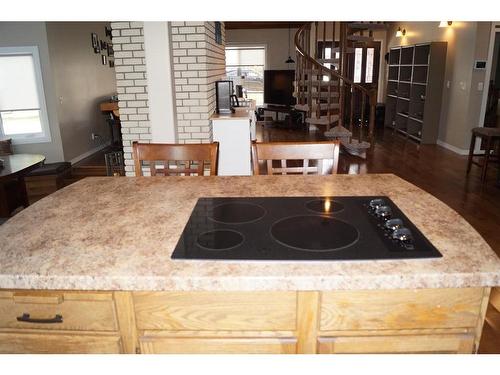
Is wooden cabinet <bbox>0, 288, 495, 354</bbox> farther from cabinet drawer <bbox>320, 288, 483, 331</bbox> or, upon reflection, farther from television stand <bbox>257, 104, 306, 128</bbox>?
television stand <bbox>257, 104, 306, 128</bbox>

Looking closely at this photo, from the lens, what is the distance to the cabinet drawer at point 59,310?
39.2 inches

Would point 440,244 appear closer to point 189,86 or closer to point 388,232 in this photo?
point 388,232

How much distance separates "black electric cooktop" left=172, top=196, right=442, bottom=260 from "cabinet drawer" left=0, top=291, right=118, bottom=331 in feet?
0.76

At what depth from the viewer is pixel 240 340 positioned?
101cm

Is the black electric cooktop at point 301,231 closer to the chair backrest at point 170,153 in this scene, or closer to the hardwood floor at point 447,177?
the chair backrest at point 170,153

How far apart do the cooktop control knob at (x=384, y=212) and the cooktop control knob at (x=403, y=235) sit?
135 mm

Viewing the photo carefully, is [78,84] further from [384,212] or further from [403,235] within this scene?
[403,235]

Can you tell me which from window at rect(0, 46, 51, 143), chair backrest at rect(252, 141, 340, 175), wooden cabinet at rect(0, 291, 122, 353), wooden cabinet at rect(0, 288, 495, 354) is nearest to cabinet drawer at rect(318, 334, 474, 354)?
wooden cabinet at rect(0, 288, 495, 354)

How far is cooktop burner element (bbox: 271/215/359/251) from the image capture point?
1.06 metres

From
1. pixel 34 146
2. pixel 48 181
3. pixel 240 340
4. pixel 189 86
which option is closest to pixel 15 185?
pixel 48 181

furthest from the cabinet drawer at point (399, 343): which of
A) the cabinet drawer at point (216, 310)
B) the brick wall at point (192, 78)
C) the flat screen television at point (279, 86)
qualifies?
the flat screen television at point (279, 86)

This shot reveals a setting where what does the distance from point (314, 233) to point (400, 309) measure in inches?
12.0

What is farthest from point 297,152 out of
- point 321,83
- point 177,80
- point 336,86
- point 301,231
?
point 336,86

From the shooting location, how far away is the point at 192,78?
12.7 ft
